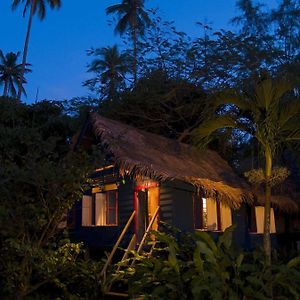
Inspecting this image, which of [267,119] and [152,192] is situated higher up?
[267,119]

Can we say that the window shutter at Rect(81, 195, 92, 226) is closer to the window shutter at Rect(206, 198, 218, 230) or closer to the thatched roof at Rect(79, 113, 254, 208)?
the thatched roof at Rect(79, 113, 254, 208)

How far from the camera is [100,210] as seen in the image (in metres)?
13.6

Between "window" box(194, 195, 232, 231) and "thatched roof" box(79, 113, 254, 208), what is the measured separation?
0.67 m

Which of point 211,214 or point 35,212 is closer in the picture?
point 35,212

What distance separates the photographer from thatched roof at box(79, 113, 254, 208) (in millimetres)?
10414

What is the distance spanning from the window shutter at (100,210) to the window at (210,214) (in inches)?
116

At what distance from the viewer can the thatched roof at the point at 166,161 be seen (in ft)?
34.2

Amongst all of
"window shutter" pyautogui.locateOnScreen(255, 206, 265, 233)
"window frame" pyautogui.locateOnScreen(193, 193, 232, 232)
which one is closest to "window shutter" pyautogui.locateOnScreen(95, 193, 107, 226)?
"window frame" pyautogui.locateOnScreen(193, 193, 232, 232)

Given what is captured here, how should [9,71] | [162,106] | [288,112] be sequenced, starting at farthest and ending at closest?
[9,71], [162,106], [288,112]

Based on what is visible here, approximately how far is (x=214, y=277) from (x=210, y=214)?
5.80m

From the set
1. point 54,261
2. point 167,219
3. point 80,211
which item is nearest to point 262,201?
point 167,219

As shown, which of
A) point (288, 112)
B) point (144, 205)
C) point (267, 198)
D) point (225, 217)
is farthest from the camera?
point (144, 205)

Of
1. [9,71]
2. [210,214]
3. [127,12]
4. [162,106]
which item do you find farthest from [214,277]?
[9,71]

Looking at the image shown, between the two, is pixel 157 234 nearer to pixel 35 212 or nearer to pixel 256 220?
pixel 35 212
